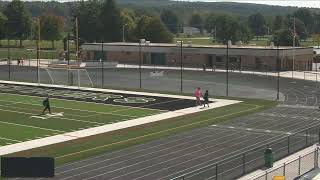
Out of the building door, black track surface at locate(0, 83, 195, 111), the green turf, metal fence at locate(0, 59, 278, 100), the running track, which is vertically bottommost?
the running track

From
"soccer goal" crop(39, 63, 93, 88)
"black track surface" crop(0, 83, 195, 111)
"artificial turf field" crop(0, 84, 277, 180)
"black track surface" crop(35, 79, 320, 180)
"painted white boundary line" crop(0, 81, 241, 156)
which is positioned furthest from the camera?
"soccer goal" crop(39, 63, 93, 88)

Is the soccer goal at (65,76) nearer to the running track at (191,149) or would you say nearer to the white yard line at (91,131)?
the white yard line at (91,131)

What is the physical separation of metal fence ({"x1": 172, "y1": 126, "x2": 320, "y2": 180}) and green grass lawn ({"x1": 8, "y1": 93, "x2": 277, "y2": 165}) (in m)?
5.97

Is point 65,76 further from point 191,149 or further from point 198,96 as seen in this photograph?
point 191,149

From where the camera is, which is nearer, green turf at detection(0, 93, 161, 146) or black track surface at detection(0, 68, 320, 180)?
black track surface at detection(0, 68, 320, 180)

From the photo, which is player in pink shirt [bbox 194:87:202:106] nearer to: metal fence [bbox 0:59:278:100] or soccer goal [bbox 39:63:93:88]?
metal fence [bbox 0:59:278:100]

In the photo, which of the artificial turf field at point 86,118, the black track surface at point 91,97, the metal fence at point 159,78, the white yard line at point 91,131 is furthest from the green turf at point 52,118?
the metal fence at point 159,78

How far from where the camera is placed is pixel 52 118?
38.9m

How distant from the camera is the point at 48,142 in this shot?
1222 inches

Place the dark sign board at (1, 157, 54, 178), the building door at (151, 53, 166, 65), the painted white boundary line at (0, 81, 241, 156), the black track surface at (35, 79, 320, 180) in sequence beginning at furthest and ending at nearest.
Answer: the building door at (151, 53, 166, 65), the painted white boundary line at (0, 81, 241, 156), the black track surface at (35, 79, 320, 180), the dark sign board at (1, 157, 54, 178)

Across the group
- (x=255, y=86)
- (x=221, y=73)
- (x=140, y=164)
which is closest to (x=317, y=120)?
(x=140, y=164)

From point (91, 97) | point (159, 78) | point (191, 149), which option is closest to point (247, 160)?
point (191, 149)

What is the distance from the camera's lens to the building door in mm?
95000

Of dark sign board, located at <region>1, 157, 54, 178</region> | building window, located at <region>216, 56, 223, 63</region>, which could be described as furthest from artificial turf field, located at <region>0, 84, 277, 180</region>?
building window, located at <region>216, 56, 223, 63</region>
